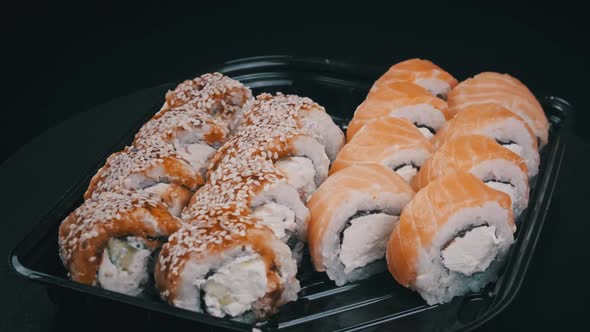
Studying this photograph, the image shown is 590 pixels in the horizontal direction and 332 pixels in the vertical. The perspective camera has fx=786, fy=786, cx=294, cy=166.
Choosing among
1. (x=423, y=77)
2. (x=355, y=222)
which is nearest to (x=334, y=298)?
(x=355, y=222)

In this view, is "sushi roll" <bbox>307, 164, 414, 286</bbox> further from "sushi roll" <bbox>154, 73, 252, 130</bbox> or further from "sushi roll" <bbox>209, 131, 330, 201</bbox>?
"sushi roll" <bbox>154, 73, 252, 130</bbox>

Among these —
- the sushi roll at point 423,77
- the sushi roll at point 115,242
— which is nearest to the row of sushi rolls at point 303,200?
the sushi roll at point 115,242

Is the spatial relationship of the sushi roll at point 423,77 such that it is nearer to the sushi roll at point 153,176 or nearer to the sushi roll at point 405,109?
the sushi roll at point 405,109

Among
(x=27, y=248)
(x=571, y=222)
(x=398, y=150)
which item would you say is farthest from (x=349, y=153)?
(x=27, y=248)

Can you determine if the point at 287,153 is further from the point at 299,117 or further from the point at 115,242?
the point at 115,242

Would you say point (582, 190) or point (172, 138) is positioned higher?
point (172, 138)

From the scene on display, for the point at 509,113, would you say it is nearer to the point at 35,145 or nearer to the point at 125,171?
the point at 125,171

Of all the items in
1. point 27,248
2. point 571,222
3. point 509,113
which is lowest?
point 571,222
